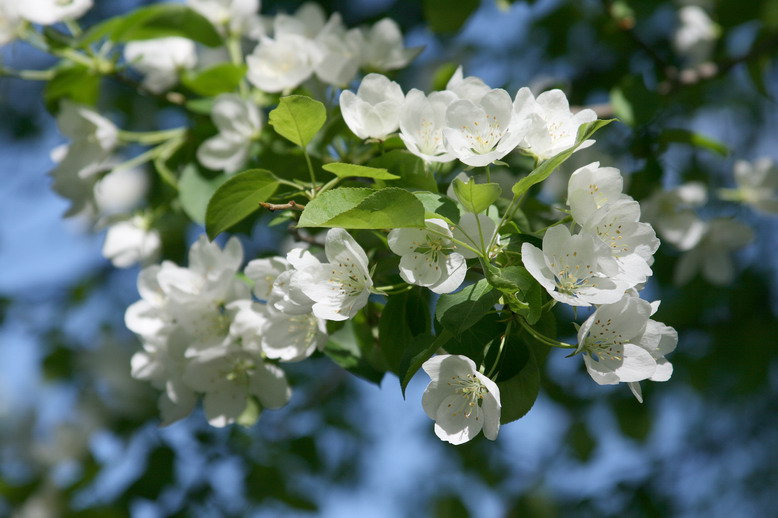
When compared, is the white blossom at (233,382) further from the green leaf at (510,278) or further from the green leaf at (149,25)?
the green leaf at (149,25)

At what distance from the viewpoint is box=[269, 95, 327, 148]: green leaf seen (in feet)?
3.87

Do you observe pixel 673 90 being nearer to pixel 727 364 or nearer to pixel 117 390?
pixel 727 364

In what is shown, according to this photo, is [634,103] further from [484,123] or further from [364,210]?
[364,210]

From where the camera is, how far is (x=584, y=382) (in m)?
3.03

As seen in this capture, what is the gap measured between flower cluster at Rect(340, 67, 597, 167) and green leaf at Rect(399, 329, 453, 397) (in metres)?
0.26

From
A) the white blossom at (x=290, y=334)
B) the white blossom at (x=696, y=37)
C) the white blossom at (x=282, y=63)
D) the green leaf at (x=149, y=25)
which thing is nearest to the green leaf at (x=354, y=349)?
the white blossom at (x=290, y=334)

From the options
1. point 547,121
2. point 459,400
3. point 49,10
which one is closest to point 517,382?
point 459,400

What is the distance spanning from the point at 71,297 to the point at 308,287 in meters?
2.60

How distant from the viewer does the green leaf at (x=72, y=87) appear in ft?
5.67

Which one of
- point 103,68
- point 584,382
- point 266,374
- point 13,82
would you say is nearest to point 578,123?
point 266,374

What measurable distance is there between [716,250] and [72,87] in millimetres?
1763

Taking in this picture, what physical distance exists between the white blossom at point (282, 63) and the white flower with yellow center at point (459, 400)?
30.4 inches

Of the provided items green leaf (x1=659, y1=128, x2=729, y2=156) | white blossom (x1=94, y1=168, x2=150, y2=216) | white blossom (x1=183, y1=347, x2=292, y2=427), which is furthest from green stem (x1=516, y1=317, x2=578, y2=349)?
white blossom (x1=94, y1=168, x2=150, y2=216)

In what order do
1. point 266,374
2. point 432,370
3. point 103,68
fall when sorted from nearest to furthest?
point 432,370 < point 266,374 < point 103,68
